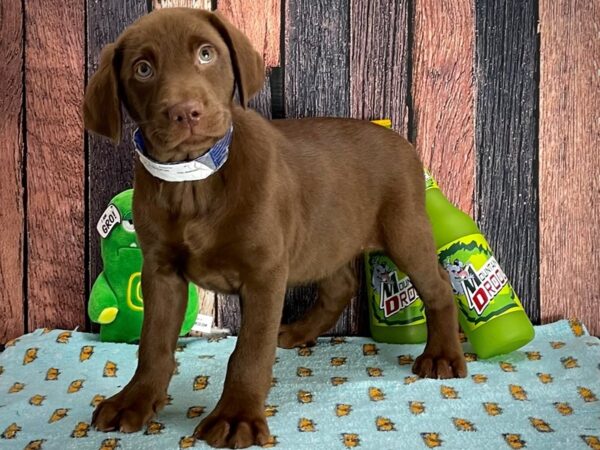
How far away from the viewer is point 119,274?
281 cm

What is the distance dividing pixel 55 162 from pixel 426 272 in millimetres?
1419

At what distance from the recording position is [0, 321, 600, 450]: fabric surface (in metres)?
2.07

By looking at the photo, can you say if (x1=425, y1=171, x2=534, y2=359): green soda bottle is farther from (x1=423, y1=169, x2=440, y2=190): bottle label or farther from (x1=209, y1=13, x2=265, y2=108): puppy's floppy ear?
(x1=209, y1=13, x2=265, y2=108): puppy's floppy ear

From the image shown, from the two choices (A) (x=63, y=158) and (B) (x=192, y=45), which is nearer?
(B) (x=192, y=45)

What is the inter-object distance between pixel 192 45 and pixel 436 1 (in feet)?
4.33

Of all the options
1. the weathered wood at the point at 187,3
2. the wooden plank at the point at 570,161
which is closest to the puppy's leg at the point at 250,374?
the weathered wood at the point at 187,3

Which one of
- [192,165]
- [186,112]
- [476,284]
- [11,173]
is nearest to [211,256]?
[192,165]

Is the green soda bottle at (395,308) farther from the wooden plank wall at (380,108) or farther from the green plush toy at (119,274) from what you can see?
the green plush toy at (119,274)

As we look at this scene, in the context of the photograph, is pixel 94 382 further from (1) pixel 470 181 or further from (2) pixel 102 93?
(1) pixel 470 181

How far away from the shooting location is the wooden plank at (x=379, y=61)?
297 centimetres

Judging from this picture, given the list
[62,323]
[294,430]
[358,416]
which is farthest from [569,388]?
[62,323]

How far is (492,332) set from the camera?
8.89ft

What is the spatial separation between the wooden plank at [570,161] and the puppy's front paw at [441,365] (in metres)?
0.70

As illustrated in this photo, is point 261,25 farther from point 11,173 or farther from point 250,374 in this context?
point 250,374
